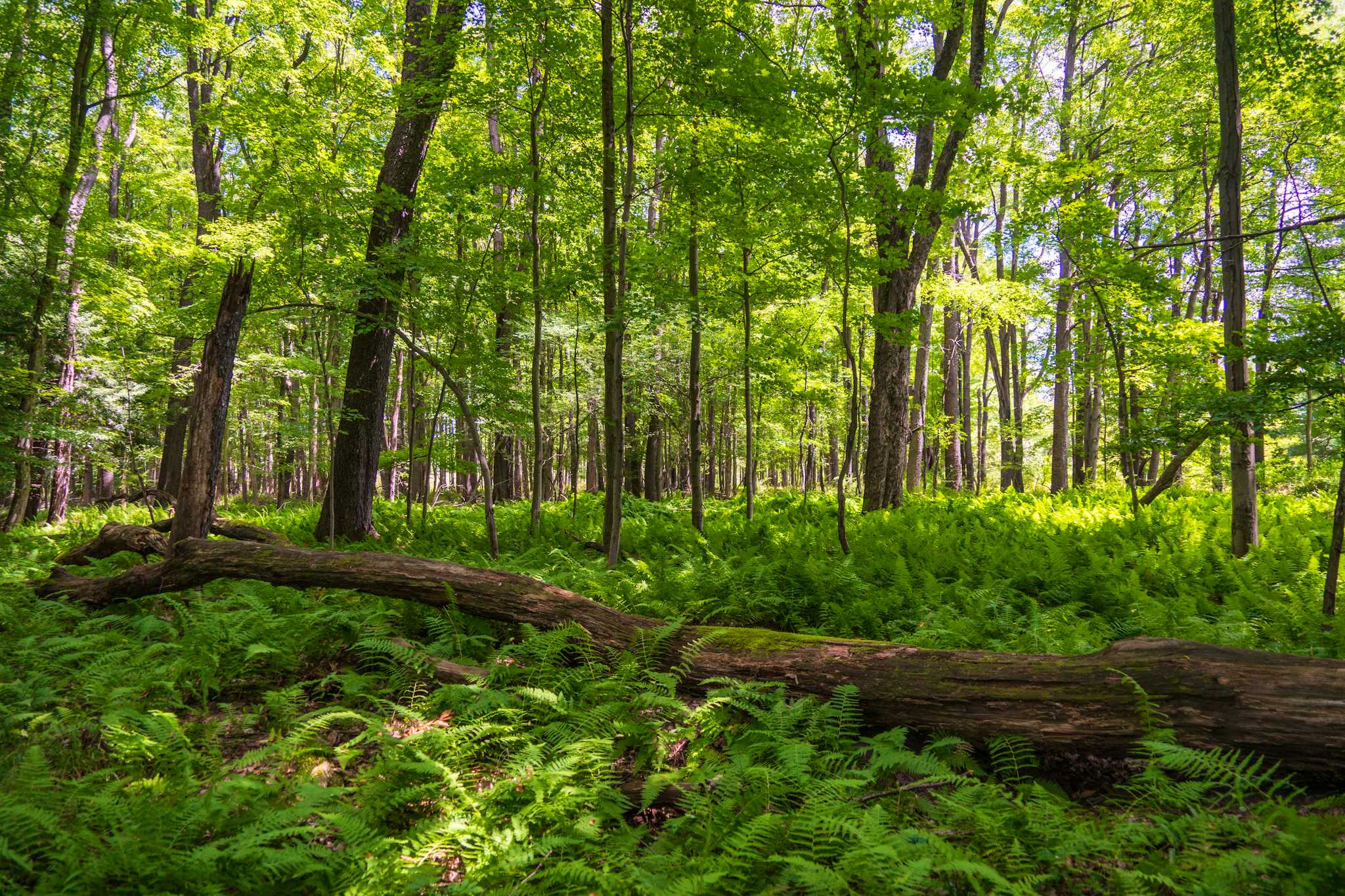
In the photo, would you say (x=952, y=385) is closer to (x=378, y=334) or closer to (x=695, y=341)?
(x=695, y=341)

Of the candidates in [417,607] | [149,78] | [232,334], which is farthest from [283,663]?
[149,78]

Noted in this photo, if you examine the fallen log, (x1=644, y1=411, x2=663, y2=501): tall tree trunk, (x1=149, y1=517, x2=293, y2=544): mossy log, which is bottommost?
the fallen log

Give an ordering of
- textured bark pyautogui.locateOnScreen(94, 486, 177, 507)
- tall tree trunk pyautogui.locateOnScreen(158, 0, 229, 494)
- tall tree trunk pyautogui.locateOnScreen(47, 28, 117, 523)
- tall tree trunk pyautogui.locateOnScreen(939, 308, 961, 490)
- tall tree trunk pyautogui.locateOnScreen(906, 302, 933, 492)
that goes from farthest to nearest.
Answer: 1. tall tree trunk pyautogui.locateOnScreen(939, 308, 961, 490)
2. tall tree trunk pyautogui.locateOnScreen(158, 0, 229, 494)
3. tall tree trunk pyautogui.locateOnScreen(906, 302, 933, 492)
4. textured bark pyautogui.locateOnScreen(94, 486, 177, 507)
5. tall tree trunk pyautogui.locateOnScreen(47, 28, 117, 523)

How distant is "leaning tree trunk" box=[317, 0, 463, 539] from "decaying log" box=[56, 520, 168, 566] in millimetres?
1769

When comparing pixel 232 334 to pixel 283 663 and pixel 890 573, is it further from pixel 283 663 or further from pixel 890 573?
pixel 890 573

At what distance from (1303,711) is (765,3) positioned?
10.7 meters

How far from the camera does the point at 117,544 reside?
22.5 ft

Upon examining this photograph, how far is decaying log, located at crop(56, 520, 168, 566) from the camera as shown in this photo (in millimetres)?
6723

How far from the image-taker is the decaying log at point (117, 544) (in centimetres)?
672

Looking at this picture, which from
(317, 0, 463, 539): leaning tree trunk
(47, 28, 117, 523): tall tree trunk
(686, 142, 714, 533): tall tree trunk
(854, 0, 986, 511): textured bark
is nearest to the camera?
(317, 0, 463, 539): leaning tree trunk

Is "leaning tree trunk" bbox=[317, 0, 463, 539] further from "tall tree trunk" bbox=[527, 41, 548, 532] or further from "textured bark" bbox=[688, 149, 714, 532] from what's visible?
"textured bark" bbox=[688, 149, 714, 532]

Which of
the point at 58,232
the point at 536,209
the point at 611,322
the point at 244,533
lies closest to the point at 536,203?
the point at 536,209

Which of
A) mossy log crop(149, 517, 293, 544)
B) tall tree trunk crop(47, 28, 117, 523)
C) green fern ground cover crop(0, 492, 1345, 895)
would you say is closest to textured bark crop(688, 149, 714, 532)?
green fern ground cover crop(0, 492, 1345, 895)

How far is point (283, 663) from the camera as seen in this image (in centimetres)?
421
